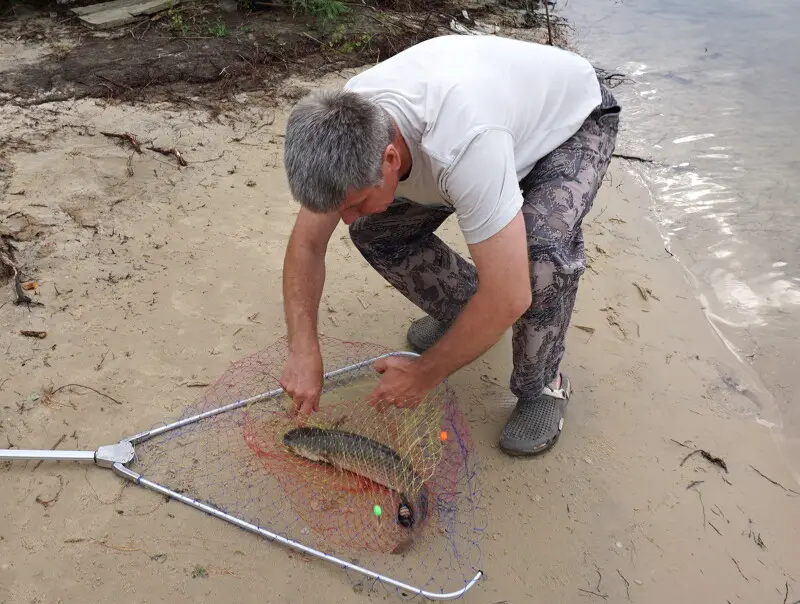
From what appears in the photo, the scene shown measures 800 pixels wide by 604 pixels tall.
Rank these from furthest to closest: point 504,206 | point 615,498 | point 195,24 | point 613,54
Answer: point 613,54 → point 195,24 → point 615,498 → point 504,206

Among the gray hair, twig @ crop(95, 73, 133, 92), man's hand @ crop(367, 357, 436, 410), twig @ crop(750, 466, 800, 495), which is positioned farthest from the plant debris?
twig @ crop(750, 466, 800, 495)

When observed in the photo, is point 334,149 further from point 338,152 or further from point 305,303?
point 305,303

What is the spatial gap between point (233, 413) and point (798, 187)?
516cm

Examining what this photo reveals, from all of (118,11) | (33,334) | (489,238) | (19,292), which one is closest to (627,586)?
(489,238)

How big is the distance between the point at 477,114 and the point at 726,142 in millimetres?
5030

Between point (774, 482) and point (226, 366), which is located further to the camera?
point (226, 366)

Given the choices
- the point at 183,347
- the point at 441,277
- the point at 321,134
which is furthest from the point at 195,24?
the point at 321,134

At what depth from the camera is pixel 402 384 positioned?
2.51 m

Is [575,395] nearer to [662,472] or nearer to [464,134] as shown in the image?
[662,472]

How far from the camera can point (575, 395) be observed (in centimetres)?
334

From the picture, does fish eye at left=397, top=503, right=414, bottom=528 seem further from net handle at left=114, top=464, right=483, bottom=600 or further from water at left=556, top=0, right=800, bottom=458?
water at left=556, top=0, right=800, bottom=458

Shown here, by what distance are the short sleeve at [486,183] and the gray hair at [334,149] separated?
0.28m

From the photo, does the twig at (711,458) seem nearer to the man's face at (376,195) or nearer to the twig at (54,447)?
the man's face at (376,195)

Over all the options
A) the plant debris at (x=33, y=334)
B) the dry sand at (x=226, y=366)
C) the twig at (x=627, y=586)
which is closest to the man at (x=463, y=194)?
the dry sand at (x=226, y=366)
